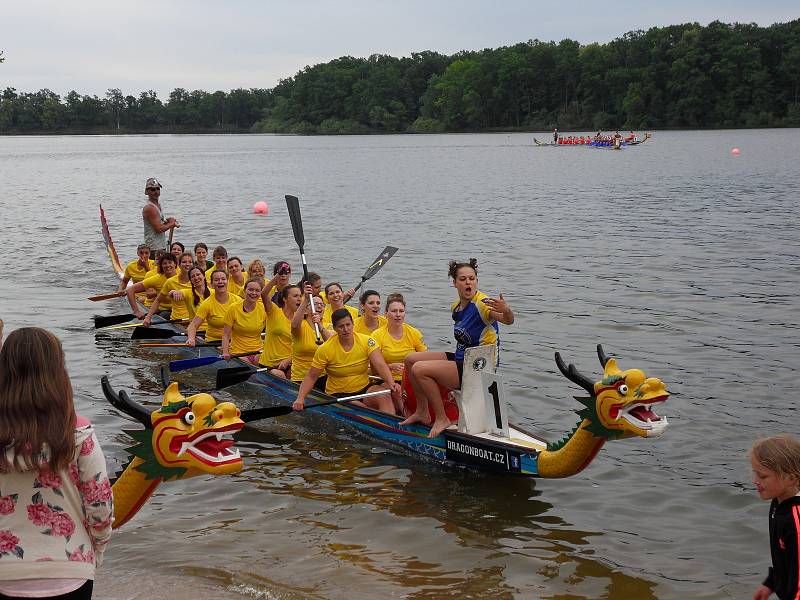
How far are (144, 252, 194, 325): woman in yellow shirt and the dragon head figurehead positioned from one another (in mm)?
9924

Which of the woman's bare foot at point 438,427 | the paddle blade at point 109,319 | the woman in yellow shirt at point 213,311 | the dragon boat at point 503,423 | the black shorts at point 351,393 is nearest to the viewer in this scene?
the dragon boat at point 503,423

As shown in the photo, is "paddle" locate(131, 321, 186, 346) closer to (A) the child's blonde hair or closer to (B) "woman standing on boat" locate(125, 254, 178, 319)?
(B) "woman standing on boat" locate(125, 254, 178, 319)

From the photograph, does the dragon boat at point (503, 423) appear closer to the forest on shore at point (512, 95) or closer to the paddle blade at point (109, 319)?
the paddle blade at point (109, 319)

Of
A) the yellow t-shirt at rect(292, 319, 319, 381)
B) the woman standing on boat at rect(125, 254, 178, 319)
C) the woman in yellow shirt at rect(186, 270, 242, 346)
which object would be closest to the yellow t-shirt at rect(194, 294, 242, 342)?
the woman in yellow shirt at rect(186, 270, 242, 346)

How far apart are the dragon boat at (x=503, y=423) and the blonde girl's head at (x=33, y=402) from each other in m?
4.45

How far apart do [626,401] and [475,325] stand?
2.05m

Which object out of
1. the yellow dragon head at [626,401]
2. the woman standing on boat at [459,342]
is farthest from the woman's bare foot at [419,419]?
the yellow dragon head at [626,401]

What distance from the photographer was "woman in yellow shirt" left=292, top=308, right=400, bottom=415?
9.95m

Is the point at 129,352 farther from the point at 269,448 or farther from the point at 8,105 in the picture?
the point at 8,105

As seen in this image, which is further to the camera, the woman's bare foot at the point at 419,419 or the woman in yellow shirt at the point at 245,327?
the woman in yellow shirt at the point at 245,327

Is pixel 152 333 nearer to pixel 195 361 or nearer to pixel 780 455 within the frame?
pixel 195 361

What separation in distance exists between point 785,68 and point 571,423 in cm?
9843

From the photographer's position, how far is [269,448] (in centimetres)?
1065

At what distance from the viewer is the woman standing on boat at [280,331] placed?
38.1 ft
